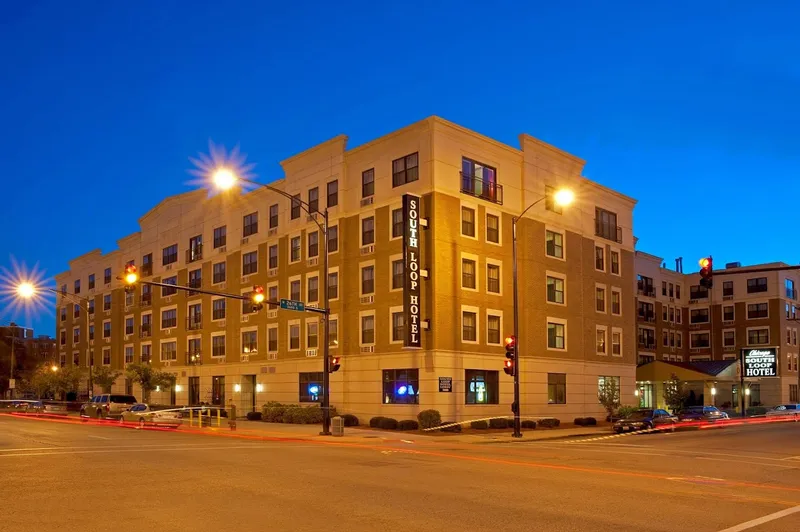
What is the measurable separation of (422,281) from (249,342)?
18.5 m

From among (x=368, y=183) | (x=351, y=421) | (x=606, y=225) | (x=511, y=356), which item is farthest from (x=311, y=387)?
(x=606, y=225)

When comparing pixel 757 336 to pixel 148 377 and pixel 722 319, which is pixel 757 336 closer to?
pixel 722 319

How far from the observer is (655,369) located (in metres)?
62.0

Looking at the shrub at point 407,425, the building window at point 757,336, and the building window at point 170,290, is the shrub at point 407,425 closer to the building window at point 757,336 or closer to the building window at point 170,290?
the building window at point 170,290

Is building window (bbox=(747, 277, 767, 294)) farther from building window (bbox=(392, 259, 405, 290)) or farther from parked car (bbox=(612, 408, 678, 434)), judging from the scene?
building window (bbox=(392, 259, 405, 290))

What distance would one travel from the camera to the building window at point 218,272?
59000mm

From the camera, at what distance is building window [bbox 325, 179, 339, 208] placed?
4828 cm

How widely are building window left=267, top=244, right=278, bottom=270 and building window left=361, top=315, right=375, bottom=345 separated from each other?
33.6 ft

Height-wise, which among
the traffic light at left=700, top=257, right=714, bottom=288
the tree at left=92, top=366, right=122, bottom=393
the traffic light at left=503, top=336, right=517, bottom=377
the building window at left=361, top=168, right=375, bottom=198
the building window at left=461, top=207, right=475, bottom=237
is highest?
the building window at left=361, top=168, right=375, bottom=198

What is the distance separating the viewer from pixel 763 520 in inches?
485

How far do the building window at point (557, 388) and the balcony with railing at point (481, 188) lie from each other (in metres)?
11.5

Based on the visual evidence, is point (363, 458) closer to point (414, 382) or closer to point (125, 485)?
point (125, 485)

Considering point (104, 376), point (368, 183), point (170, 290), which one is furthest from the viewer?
point (104, 376)

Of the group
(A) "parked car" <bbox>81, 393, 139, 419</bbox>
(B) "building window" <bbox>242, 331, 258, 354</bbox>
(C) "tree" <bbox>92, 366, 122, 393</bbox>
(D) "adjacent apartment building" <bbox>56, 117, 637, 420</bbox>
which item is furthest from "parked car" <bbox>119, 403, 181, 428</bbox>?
(C) "tree" <bbox>92, 366, 122, 393</bbox>
